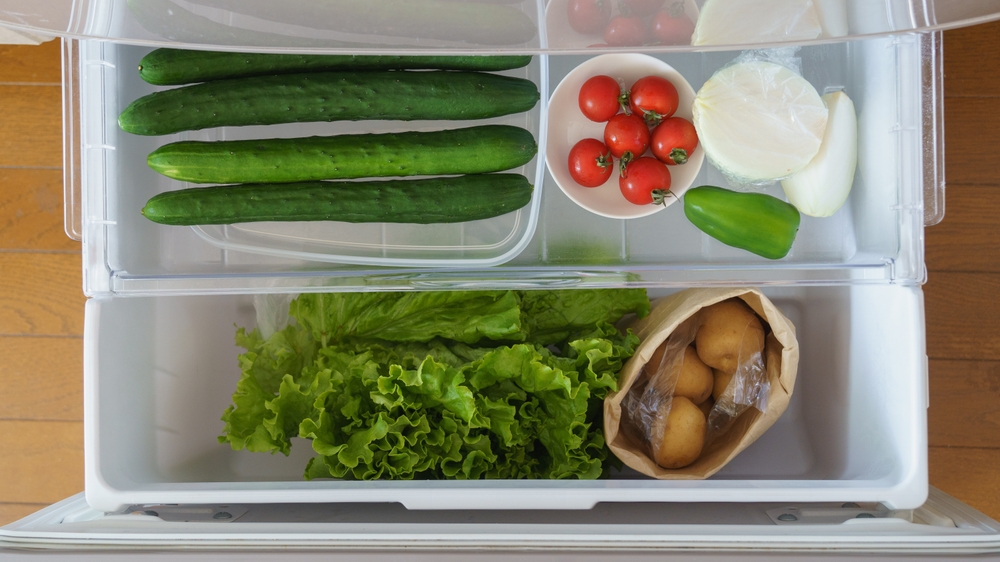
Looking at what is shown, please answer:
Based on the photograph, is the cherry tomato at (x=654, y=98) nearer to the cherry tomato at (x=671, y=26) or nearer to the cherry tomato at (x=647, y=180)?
the cherry tomato at (x=647, y=180)

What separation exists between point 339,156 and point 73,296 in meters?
0.79

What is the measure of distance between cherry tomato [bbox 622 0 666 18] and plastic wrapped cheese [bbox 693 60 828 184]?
0.18 m

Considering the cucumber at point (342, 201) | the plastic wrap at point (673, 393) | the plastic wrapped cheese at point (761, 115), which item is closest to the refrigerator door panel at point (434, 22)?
the plastic wrapped cheese at point (761, 115)

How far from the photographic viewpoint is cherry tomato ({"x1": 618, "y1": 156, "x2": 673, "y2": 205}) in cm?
80

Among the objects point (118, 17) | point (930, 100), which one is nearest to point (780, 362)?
point (930, 100)

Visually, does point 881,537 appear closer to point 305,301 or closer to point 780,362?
point 780,362

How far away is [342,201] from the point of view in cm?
82

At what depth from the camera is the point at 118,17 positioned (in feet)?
1.94

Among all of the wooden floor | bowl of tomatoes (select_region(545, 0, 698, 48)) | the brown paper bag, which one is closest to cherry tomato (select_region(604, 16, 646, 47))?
bowl of tomatoes (select_region(545, 0, 698, 48))

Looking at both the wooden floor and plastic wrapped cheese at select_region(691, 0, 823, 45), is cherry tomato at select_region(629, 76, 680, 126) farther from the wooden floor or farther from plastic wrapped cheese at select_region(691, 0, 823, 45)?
the wooden floor

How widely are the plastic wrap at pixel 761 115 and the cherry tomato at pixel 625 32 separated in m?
0.18

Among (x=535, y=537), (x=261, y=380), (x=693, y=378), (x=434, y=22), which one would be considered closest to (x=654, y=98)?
(x=434, y=22)

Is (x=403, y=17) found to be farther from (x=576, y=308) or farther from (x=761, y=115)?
(x=576, y=308)

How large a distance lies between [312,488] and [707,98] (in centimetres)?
67
